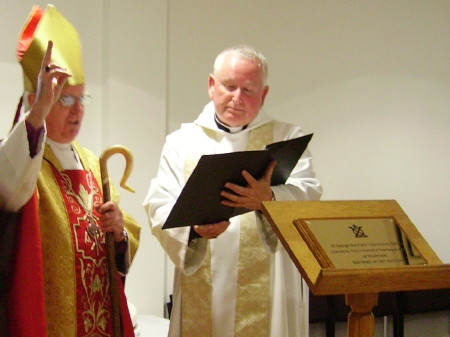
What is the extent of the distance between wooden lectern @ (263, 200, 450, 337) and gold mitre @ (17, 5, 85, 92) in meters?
1.00

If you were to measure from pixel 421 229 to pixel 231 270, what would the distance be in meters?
2.97

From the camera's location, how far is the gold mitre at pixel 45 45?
2.33m

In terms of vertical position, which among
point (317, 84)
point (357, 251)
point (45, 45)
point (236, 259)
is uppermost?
point (317, 84)

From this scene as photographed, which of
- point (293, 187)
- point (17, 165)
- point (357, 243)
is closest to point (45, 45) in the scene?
point (17, 165)

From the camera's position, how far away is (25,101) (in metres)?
2.24

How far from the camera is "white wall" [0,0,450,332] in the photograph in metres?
4.36

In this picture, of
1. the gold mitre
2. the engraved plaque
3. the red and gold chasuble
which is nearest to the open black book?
the red and gold chasuble

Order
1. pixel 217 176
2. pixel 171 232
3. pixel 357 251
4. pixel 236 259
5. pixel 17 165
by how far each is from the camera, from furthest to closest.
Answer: pixel 236 259 → pixel 171 232 → pixel 217 176 → pixel 17 165 → pixel 357 251

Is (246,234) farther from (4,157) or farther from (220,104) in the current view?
(4,157)

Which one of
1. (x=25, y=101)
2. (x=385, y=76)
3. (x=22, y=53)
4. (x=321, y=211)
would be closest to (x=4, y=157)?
(x=25, y=101)

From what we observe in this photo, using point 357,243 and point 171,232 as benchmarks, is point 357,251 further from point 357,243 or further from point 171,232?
point 171,232

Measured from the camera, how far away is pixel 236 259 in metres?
2.84

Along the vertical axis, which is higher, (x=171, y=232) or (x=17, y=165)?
(x=17, y=165)

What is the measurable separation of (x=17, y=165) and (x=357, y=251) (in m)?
1.04
